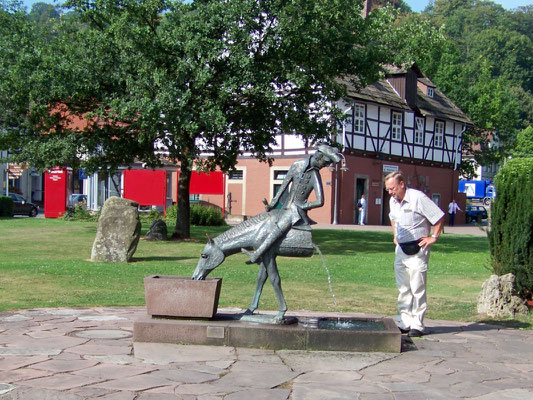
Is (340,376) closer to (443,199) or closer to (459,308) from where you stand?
(459,308)

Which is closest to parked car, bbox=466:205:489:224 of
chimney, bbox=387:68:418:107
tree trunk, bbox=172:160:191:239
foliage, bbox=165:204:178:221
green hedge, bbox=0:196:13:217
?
chimney, bbox=387:68:418:107

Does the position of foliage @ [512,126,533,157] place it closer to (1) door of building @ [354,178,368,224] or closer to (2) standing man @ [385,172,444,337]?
(1) door of building @ [354,178,368,224]

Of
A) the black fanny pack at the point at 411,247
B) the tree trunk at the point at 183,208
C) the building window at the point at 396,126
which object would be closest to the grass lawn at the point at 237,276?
the tree trunk at the point at 183,208

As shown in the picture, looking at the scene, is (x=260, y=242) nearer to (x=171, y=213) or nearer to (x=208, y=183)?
(x=208, y=183)

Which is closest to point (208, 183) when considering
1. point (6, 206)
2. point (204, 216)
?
point (204, 216)

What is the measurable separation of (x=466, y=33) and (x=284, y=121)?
3321 inches

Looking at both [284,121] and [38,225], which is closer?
[284,121]

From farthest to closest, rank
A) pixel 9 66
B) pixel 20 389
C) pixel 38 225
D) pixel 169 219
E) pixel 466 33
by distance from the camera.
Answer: pixel 466 33 < pixel 169 219 < pixel 38 225 < pixel 9 66 < pixel 20 389

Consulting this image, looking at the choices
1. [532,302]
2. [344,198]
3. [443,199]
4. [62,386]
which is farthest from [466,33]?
[62,386]

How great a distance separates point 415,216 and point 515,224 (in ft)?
11.2

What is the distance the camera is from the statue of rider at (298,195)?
23.9 feet

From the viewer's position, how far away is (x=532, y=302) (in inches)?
405

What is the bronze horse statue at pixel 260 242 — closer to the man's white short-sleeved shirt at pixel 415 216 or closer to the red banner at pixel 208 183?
the man's white short-sleeved shirt at pixel 415 216

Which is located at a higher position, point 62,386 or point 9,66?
point 9,66
